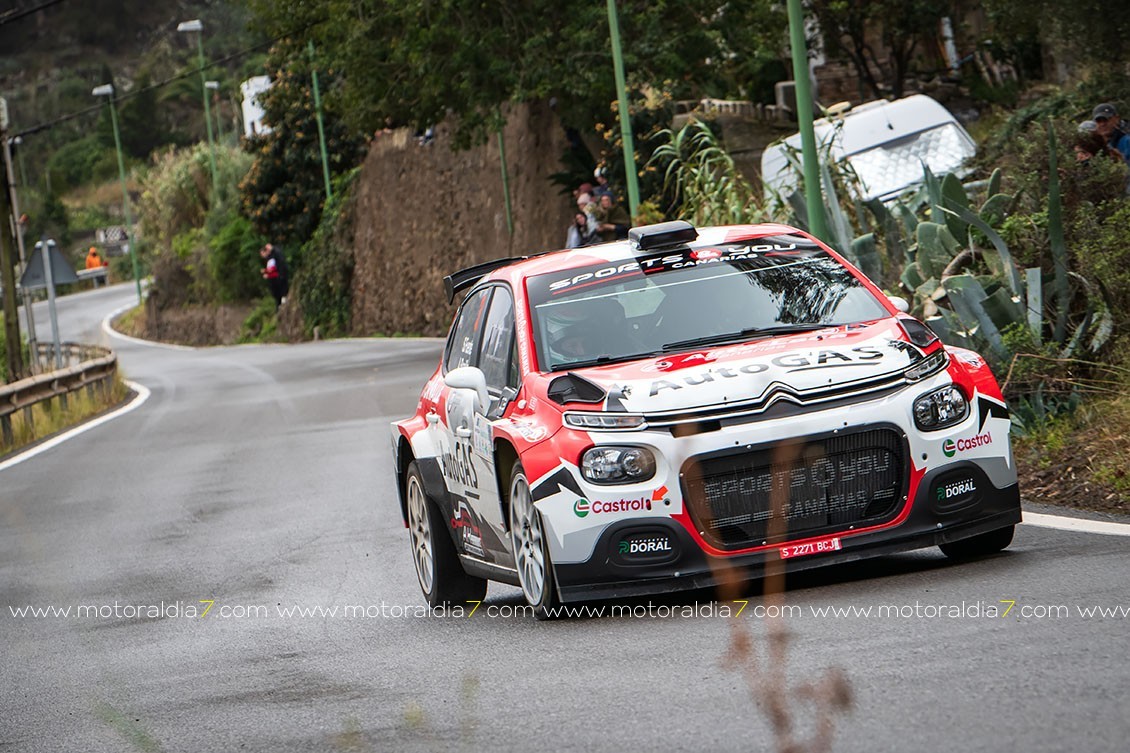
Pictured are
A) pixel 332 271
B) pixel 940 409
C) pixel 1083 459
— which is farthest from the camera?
pixel 332 271

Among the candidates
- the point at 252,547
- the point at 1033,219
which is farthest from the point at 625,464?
the point at 1033,219

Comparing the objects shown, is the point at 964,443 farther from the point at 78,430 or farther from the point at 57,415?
the point at 57,415

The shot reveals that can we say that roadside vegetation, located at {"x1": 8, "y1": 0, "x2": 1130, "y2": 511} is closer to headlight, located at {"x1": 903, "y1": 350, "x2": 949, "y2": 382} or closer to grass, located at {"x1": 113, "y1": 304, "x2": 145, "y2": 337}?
grass, located at {"x1": 113, "y1": 304, "x2": 145, "y2": 337}

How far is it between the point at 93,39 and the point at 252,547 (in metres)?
164

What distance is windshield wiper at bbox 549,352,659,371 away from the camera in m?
8.06

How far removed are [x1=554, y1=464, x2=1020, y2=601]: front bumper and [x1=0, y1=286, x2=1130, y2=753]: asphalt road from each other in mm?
152

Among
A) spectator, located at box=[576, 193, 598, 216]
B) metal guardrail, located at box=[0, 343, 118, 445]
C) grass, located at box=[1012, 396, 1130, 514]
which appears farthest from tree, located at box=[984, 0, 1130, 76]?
metal guardrail, located at box=[0, 343, 118, 445]

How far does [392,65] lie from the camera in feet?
114

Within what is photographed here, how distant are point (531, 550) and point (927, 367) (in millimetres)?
1765

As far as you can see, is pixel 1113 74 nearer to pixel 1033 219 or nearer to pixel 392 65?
pixel 1033 219

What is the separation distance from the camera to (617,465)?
732 cm

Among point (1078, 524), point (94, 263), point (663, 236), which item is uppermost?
point (663, 236)

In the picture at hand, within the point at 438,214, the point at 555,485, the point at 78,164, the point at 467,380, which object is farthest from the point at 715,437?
the point at 78,164

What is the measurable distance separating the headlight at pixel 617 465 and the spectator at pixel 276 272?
48742 mm
